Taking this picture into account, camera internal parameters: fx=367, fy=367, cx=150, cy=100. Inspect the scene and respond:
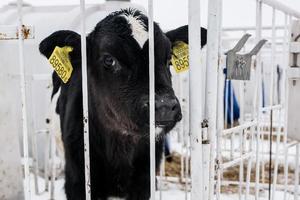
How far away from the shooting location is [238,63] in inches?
70.6

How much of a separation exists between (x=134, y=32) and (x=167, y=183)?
9.11ft

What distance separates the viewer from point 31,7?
658 cm

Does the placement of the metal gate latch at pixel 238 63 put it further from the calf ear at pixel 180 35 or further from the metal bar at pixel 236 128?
the calf ear at pixel 180 35

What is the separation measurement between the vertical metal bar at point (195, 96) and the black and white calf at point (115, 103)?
0.44 meters

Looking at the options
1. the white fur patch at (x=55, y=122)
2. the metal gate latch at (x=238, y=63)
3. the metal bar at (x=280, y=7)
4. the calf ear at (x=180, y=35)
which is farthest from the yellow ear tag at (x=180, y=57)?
the white fur patch at (x=55, y=122)

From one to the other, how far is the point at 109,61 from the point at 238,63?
0.81 metres

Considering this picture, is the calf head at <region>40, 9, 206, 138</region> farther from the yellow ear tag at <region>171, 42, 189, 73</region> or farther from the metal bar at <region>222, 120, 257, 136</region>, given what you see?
the metal bar at <region>222, 120, 257, 136</region>

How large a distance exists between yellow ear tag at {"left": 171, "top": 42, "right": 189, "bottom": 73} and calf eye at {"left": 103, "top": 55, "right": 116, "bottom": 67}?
0.37 metres

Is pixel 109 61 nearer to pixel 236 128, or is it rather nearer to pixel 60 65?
pixel 60 65

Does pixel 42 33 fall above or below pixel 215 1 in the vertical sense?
above

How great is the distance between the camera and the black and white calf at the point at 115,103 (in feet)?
6.66

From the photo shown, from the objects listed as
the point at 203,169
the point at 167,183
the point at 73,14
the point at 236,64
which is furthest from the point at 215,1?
the point at 73,14

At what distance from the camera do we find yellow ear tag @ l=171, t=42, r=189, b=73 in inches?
82.6

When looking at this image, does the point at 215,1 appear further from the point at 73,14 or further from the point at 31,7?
the point at 31,7
